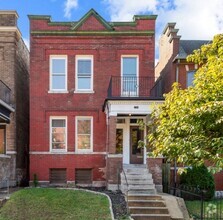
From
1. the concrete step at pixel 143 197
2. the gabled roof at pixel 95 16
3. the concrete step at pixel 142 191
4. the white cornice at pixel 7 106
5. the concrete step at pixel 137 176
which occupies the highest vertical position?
the gabled roof at pixel 95 16

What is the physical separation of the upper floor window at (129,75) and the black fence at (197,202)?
18.0 feet

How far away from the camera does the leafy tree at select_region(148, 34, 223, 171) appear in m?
7.81

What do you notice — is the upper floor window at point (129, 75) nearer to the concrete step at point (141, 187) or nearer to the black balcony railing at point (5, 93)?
the concrete step at point (141, 187)

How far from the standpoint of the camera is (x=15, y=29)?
18.8 m

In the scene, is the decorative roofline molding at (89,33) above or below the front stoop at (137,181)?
above

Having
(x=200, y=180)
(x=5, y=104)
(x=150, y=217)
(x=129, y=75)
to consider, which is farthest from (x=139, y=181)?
(x=5, y=104)

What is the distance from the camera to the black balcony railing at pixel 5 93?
18266 millimetres

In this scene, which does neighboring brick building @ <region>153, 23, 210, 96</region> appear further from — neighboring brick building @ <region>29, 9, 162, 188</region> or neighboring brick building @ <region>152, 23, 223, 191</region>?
neighboring brick building @ <region>29, 9, 162, 188</region>

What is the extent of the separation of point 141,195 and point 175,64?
8.31 m

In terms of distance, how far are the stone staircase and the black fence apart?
1.21 meters

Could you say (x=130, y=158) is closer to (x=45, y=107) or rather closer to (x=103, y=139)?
(x=103, y=139)

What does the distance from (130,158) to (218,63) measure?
1090 centimetres

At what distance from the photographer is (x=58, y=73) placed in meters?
19.7

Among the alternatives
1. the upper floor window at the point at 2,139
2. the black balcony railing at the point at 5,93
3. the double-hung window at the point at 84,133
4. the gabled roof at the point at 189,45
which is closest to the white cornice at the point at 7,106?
the black balcony railing at the point at 5,93
